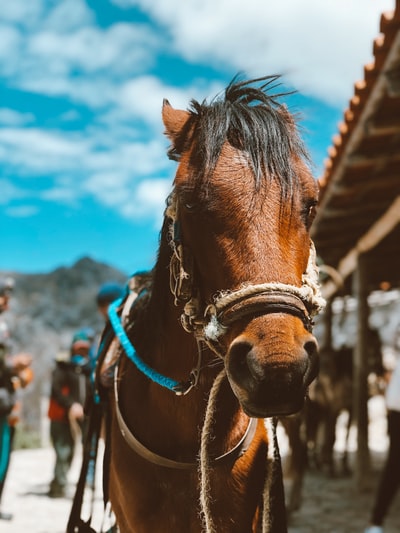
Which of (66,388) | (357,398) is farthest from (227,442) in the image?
(66,388)

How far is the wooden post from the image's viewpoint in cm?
693

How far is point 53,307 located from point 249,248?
21586mm

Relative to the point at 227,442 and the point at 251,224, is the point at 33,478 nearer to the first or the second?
the point at 227,442

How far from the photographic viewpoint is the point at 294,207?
171 cm

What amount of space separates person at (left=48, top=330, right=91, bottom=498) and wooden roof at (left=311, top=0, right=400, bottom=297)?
3481 mm

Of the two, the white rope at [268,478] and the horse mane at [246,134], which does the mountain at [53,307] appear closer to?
the white rope at [268,478]

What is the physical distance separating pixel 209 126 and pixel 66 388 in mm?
6722

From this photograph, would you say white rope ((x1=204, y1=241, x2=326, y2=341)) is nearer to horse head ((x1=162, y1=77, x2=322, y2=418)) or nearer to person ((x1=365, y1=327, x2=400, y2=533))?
horse head ((x1=162, y1=77, x2=322, y2=418))

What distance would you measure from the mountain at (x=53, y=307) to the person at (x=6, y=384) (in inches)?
467

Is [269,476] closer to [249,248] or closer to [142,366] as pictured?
[142,366]


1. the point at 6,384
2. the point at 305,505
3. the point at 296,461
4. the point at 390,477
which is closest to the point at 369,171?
the point at 390,477

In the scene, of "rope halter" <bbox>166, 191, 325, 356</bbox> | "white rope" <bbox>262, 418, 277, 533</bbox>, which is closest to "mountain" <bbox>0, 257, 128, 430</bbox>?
"white rope" <bbox>262, 418, 277, 533</bbox>

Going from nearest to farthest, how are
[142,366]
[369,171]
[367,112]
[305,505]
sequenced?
[142,366] → [367,112] → [369,171] → [305,505]

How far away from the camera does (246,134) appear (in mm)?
1796
